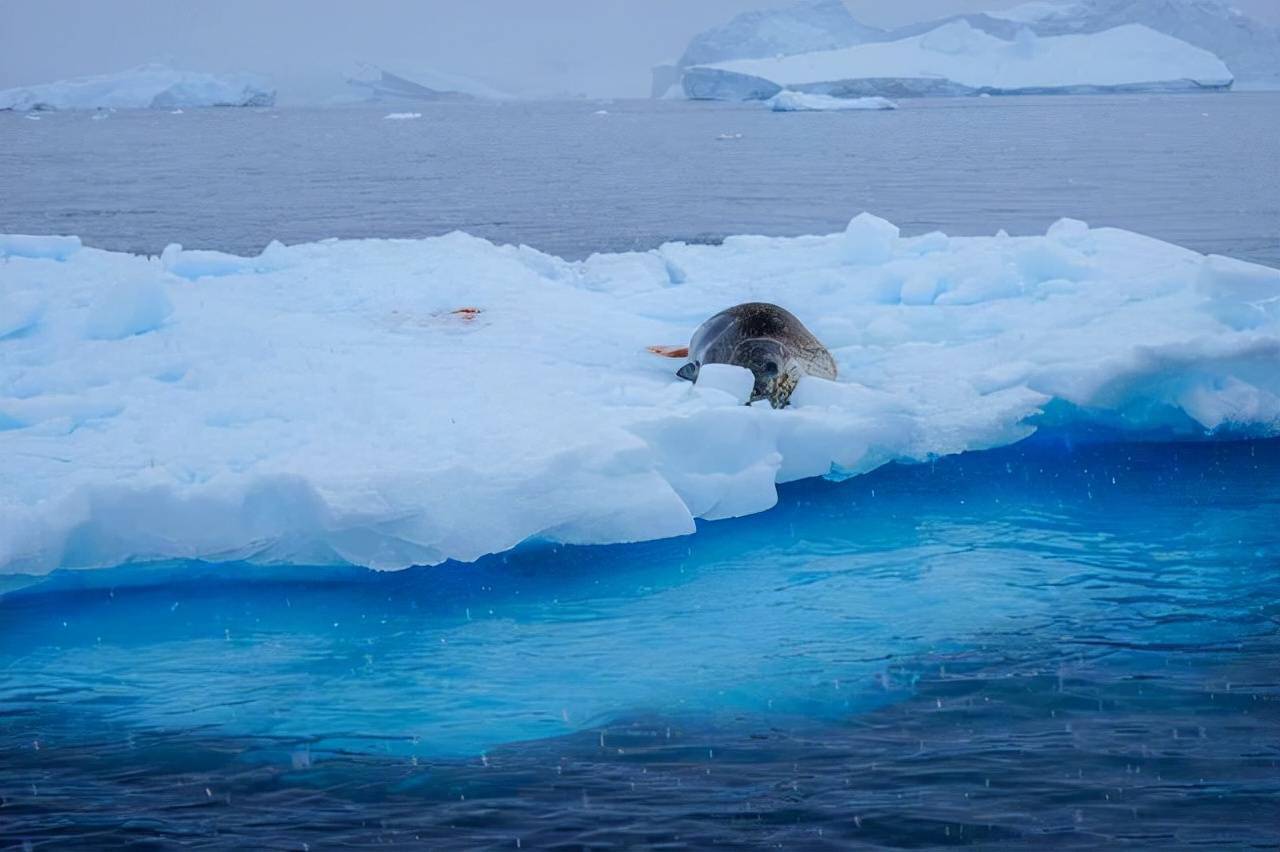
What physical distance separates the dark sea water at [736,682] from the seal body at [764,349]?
0.67m

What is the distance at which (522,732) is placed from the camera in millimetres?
3887

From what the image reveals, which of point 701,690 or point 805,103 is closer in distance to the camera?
point 701,690

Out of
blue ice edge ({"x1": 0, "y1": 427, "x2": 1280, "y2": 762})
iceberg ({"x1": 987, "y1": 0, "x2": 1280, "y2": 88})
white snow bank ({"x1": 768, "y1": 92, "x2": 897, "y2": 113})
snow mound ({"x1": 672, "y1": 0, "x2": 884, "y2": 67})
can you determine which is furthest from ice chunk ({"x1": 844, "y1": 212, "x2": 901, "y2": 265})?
snow mound ({"x1": 672, "y1": 0, "x2": 884, "y2": 67})

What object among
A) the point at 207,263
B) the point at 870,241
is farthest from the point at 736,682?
the point at 207,263

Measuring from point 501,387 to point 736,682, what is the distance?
252cm

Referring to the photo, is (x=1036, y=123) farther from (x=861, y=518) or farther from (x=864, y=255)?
(x=861, y=518)

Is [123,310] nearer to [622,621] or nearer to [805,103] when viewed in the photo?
[622,621]

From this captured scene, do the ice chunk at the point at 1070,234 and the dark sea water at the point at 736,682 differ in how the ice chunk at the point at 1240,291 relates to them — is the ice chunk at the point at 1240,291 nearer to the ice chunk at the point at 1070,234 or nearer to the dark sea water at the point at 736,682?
the dark sea water at the point at 736,682

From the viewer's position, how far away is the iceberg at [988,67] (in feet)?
196

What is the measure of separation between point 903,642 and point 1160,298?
13.8 ft

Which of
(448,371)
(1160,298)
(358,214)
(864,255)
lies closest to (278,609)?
(448,371)

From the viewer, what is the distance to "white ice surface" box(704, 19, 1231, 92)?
196ft

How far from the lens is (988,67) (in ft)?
207

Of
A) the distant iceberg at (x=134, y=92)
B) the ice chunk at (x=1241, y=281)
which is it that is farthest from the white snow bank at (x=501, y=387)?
the distant iceberg at (x=134, y=92)
